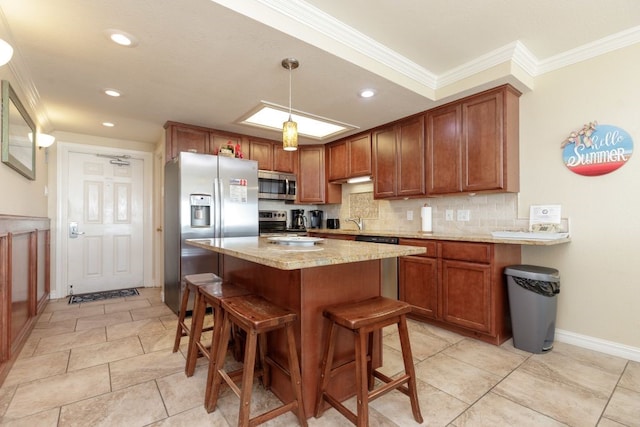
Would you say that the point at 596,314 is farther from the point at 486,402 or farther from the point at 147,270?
the point at 147,270

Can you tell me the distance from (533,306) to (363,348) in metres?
1.78

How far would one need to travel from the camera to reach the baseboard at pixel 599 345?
2.32 metres

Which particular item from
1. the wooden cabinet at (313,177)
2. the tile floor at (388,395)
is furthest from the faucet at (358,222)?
the tile floor at (388,395)

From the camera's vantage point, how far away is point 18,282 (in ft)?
8.26

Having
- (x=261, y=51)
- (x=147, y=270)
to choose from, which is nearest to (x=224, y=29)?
(x=261, y=51)

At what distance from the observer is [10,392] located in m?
1.88

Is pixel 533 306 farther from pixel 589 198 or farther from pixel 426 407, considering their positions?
pixel 426 407

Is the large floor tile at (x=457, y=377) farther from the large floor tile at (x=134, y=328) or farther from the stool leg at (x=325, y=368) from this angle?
the large floor tile at (x=134, y=328)

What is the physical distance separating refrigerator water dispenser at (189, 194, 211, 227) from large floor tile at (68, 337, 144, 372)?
1297 mm

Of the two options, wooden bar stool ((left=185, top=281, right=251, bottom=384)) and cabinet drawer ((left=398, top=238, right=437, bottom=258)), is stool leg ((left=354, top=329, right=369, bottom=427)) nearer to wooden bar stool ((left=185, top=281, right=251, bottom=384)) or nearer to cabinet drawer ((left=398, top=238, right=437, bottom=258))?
wooden bar stool ((left=185, top=281, right=251, bottom=384))

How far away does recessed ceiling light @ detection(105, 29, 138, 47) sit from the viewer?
1.99m

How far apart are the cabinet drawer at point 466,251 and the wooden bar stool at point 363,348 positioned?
1328mm

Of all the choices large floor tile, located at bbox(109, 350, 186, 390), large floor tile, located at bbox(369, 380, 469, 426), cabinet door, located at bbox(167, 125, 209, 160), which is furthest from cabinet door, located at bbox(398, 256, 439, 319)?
cabinet door, located at bbox(167, 125, 209, 160)

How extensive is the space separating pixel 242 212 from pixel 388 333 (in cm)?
214
